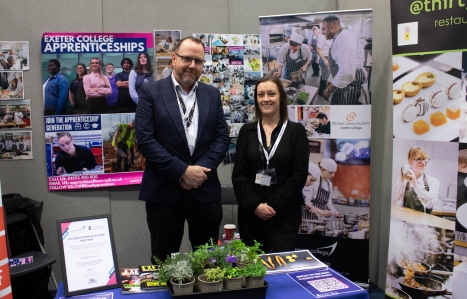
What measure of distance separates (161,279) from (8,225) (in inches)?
79.8

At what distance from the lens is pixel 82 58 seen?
3.45 metres

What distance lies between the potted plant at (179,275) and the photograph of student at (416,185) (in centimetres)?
178

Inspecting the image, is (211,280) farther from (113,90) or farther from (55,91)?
(55,91)

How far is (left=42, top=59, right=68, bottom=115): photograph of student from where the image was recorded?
3.39 metres

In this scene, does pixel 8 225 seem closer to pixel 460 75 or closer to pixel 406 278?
pixel 406 278

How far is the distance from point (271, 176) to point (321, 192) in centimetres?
108

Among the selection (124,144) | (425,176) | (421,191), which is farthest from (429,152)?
(124,144)

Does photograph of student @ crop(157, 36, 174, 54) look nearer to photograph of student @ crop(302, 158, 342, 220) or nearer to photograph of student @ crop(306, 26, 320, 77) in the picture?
photograph of student @ crop(306, 26, 320, 77)

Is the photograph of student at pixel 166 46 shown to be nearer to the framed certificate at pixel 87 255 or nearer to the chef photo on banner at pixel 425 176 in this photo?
the chef photo on banner at pixel 425 176

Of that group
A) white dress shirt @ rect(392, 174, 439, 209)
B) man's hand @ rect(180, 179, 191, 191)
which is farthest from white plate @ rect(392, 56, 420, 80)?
man's hand @ rect(180, 179, 191, 191)

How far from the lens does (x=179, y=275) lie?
140cm

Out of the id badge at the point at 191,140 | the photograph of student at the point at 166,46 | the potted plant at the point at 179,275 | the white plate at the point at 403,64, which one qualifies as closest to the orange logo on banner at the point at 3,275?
the potted plant at the point at 179,275

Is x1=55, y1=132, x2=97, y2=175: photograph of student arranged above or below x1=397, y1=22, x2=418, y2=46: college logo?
below

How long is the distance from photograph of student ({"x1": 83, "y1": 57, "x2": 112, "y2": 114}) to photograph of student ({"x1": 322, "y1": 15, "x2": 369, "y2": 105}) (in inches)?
71.9
